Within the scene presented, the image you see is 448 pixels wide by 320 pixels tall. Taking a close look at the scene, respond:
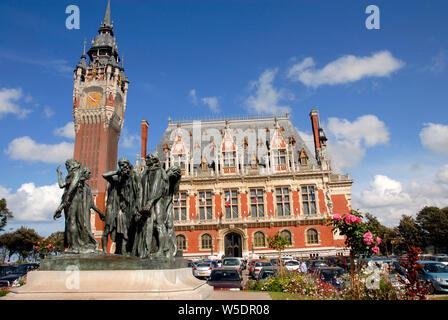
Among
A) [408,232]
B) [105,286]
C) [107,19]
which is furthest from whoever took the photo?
[107,19]

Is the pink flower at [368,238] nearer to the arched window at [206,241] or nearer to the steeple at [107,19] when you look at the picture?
the arched window at [206,241]

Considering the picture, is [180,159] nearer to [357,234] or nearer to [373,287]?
[357,234]

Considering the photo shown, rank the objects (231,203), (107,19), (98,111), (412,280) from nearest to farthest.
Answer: (412,280) → (231,203) → (98,111) → (107,19)

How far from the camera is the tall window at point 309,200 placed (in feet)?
112

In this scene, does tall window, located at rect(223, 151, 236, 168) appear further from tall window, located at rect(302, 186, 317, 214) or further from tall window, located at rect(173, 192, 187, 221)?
tall window, located at rect(302, 186, 317, 214)

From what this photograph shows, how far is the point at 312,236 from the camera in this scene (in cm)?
3322

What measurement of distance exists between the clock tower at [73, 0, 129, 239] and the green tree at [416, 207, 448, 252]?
53987 mm

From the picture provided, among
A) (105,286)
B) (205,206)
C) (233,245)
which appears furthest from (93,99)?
(105,286)

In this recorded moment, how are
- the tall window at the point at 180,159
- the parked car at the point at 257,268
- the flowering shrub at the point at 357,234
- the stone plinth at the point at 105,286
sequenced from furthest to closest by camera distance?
the tall window at the point at 180,159 → the parked car at the point at 257,268 → the flowering shrub at the point at 357,234 → the stone plinth at the point at 105,286

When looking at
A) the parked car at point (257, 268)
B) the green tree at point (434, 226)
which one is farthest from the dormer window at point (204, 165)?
the green tree at point (434, 226)

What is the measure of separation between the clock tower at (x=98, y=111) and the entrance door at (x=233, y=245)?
17492 mm

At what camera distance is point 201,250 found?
33750 mm

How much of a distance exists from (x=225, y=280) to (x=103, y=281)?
6874 mm
